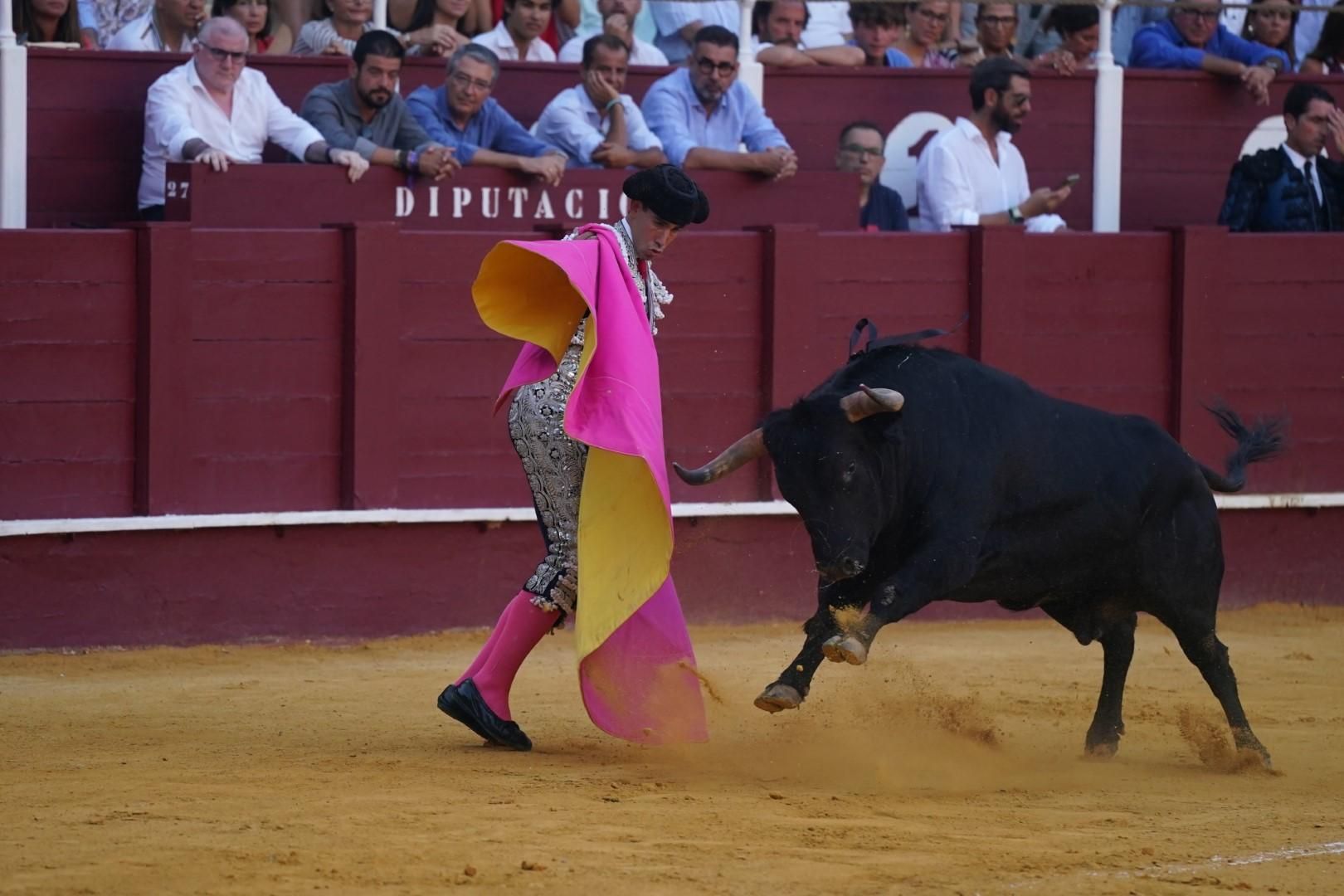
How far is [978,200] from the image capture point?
28.6ft

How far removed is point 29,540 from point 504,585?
68.6 inches

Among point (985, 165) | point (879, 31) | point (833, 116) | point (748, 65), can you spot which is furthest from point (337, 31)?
point (985, 165)

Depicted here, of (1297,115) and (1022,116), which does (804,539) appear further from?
(1297,115)

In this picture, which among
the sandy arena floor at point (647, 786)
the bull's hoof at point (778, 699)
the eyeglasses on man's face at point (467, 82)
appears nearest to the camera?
the sandy arena floor at point (647, 786)

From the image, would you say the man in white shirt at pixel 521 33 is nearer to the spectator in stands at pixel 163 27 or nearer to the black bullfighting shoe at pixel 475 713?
the spectator in stands at pixel 163 27

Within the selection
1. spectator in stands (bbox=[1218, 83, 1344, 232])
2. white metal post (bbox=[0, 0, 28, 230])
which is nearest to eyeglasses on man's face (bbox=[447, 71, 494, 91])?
white metal post (bbox=[0, 0, 28, 230])

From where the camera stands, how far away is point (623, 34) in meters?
8.69

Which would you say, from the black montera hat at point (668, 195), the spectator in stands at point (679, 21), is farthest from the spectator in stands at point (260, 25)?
the black montera hat at point (668, 195)

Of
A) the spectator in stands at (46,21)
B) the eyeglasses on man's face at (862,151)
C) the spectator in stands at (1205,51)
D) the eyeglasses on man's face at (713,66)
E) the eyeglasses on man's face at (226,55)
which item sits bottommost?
the eyeglasses on man's face at (862,151)

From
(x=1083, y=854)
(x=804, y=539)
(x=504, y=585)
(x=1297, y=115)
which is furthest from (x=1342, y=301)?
(x=1083, y=854)

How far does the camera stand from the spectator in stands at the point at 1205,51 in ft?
31.4

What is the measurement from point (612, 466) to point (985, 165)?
4.10m

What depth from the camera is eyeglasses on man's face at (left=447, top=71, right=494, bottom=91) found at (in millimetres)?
7621

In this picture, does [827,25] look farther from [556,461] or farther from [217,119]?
[556,461]
